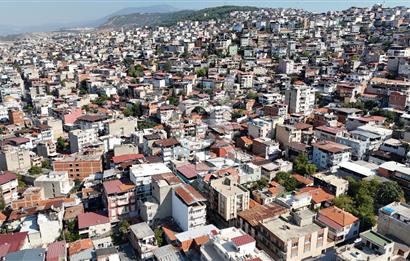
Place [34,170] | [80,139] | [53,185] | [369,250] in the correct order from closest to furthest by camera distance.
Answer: [369,250] → [53,185] → [34,170] → [80,139]

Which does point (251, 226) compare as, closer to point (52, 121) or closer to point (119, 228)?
point (119, 228)

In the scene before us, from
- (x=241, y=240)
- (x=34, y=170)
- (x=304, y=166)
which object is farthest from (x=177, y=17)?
(x=241, y=240)

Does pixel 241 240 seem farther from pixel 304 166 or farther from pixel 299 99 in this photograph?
pixel 299 99

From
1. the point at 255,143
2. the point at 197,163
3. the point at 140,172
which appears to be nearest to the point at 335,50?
the point at 255,143

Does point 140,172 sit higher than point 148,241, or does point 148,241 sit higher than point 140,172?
point 140,172

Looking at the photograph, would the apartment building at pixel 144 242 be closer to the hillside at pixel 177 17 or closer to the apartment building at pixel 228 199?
the apartment building at pixel 228 199

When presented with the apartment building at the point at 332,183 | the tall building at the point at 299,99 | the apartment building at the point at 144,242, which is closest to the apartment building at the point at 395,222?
the apartment building at the point at 332,183
